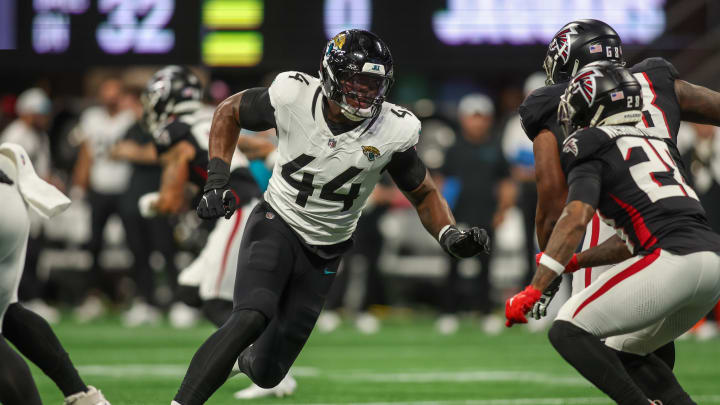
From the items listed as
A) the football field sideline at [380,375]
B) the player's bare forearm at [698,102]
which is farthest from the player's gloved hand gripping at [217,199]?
the football field sideline at [380,375]

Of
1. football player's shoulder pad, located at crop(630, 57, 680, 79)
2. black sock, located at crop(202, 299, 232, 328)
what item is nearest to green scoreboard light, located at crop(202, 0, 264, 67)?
black sock, located at crop(202, 299, 232, 328)

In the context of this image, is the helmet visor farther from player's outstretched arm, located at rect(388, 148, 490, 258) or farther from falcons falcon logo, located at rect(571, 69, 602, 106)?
falcons falcon logo, located at rect(571, 69, 602, 106)

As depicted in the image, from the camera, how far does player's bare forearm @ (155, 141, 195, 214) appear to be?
23.2 ft

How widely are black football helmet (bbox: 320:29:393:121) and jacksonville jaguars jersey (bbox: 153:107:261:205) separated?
2081 mm

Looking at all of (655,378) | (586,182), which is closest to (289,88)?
(586,182)

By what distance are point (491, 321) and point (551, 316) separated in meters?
0.81

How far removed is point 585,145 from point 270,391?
2848 mm

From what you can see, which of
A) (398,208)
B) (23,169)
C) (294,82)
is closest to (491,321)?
(398,208)

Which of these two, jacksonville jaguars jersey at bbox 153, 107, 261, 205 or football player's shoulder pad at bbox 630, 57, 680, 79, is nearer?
football player's shoulder pad at bbox 630, 57, 680, 79

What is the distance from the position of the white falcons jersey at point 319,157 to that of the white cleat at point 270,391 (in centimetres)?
164

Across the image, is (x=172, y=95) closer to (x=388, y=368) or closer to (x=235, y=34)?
(x=388, y=368)

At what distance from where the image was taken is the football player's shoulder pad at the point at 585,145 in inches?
173

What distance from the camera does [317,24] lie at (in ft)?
36.2

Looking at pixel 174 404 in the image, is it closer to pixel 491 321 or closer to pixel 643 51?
pixel 491 321
